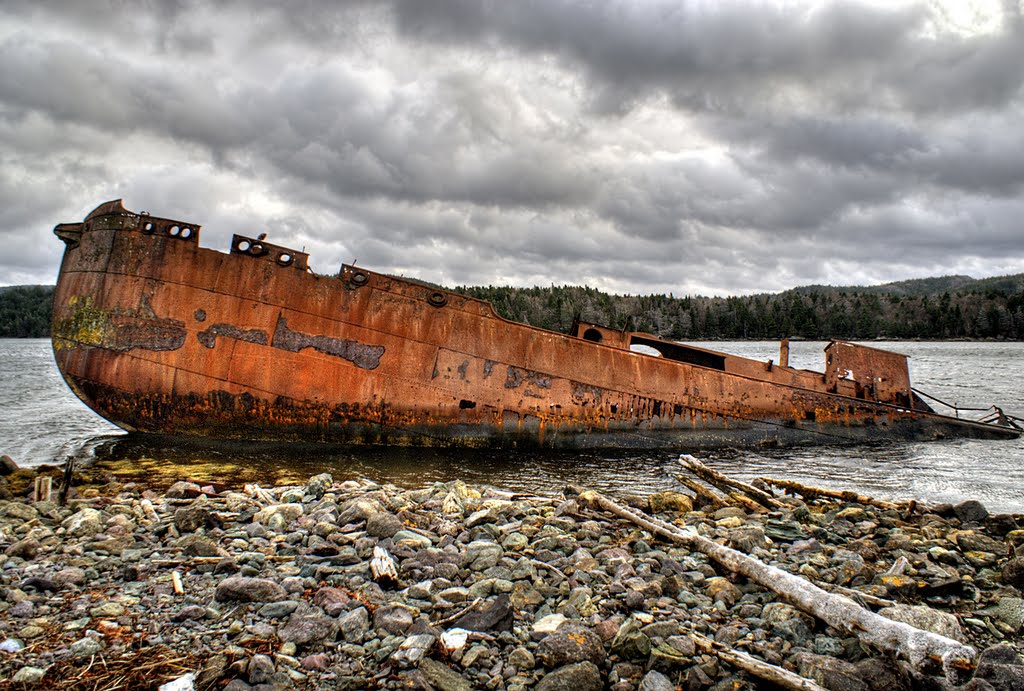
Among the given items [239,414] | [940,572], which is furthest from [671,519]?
[239,414]

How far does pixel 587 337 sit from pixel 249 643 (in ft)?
27.2

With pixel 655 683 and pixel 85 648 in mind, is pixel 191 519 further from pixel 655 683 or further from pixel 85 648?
pixel 655 683

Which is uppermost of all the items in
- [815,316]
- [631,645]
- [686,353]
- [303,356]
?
[815,316]

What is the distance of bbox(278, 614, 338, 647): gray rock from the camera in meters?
3.01

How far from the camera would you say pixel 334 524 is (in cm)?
500

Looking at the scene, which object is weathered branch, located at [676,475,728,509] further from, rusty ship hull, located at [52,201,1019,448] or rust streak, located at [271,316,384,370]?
rust streak, located at [271,316,384,370]

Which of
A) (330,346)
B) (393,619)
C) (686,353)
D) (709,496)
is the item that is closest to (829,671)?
(393,619)

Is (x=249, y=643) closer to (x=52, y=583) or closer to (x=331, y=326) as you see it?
(x=52, y=583)

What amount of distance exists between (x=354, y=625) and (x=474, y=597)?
779 mm

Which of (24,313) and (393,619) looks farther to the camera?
(24,313)

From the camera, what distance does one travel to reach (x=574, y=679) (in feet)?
8.59

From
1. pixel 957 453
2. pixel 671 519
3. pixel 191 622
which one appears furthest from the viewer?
pixel 957 453

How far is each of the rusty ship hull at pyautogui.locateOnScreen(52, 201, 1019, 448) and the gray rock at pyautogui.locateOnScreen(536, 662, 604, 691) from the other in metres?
6.90

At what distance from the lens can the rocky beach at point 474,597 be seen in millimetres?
2689
